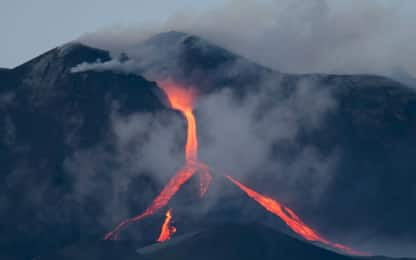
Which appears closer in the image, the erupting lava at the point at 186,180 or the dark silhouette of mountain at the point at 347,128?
the erupting lava at the point at 186,180

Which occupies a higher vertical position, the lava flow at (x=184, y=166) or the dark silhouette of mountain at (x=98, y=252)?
the lava flow at (x=184, y=166)

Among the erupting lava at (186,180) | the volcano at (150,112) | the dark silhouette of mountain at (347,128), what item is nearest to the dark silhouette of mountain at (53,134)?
the volcano at (150,112)

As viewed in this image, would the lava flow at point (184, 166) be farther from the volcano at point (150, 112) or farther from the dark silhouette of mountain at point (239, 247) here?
the dark silhouette of mountain at point (239, 247)

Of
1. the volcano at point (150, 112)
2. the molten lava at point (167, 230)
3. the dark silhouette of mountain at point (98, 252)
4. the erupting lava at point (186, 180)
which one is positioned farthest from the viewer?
the volcano at point (150, 112)

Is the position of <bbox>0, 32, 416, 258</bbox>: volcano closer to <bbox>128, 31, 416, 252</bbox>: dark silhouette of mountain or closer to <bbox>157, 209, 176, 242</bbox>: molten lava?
<bbox>128, 31, 416, 252</bbox>: dark silhouette of mountain

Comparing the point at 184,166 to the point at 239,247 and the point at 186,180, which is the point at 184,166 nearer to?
the point at 186,180

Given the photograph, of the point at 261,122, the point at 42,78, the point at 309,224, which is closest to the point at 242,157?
the point at 261,122

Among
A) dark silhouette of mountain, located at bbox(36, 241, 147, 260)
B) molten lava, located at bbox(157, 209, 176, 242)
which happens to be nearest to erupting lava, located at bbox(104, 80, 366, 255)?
molten lava, located at bbox(157, 209, 176, 242)

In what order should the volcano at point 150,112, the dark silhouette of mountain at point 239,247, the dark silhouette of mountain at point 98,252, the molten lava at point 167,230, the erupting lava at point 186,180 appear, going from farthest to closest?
the volcano at point 150,112 → the erupting lava at point 186,180 → the molten lava at point 167,230 → the dark silhouette of mountain at point 98,252 → the dark silhouette of mountain at point 239,247
